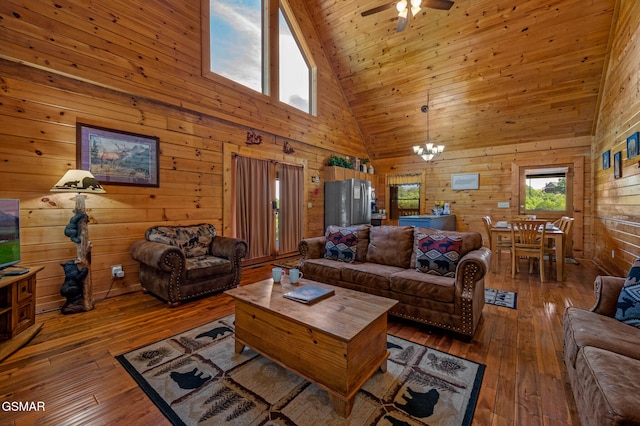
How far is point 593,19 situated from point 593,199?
10.5 ft

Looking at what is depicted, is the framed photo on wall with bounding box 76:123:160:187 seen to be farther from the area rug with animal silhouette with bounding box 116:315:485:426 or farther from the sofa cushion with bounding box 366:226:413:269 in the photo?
the sofa cushion with bounding box 366:226:413:269

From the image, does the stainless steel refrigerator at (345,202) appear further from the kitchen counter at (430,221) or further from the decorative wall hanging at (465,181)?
the decorative wall hanging at (465,181)

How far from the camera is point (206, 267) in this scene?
3176mm

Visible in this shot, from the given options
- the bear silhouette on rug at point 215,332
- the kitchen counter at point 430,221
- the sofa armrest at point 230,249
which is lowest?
the bear silhouette on rug at point 215,332

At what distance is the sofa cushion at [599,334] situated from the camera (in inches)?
54.1

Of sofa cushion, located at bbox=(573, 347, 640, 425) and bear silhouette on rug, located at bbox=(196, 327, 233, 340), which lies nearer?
sofa cushion, located at bbox=(573, 347, 640, 425)

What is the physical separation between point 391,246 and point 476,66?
417 centimetres

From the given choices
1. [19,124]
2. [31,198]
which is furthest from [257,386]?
[19,124]

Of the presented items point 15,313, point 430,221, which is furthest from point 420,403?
point 430,221

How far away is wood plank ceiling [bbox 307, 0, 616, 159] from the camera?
4160 mm

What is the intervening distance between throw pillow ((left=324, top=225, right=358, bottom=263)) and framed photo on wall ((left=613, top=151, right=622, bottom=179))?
3.80 metres

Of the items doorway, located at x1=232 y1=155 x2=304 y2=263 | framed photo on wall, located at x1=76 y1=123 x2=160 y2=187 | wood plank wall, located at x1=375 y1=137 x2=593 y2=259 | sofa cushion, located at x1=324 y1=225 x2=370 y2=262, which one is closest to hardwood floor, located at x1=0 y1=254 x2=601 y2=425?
sofa cushion, located at x1=324 y1=225 x2=370 y2=262

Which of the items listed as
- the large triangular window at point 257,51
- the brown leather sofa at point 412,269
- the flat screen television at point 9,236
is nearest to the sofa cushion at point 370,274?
the brown leather sofa at point 412,269

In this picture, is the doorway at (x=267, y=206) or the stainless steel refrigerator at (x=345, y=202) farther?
the stainless steel refrigerator at (x=345, y=202)
